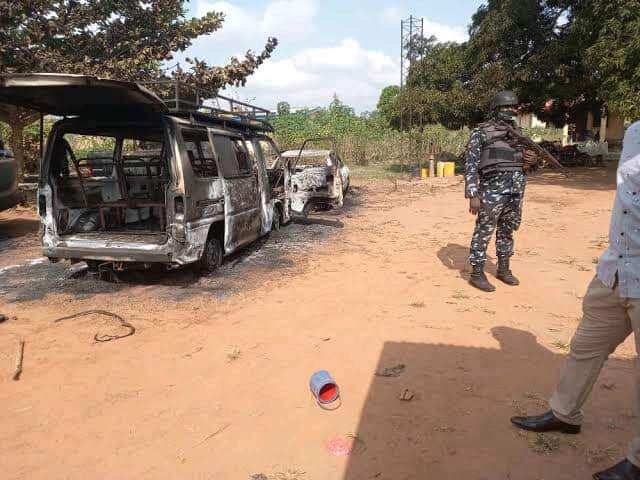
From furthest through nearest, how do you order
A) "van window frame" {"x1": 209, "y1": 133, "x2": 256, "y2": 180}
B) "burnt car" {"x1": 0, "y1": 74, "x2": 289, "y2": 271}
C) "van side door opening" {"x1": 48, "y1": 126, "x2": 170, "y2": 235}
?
1. "van window frame" {"x1": 209, "y1": 133, "x2": 256, "y2": 180}
2. "van side door opening" {"x1": 48, "y1": 126, "x2": 170, "y2": 235}
3. "burnt car" {"x1": 0, "y1": 74, "x2": 289, "y2": 271}

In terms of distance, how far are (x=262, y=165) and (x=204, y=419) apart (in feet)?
14.7

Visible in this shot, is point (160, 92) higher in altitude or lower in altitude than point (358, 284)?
higher

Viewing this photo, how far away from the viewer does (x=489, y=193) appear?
4.67 meters

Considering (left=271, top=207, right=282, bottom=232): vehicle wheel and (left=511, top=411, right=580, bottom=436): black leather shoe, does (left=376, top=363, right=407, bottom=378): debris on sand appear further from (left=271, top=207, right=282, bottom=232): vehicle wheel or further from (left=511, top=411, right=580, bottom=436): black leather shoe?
(left=271, top=207, right=282, bottom=232): vehicle wheel

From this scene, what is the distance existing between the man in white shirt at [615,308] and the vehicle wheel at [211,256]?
3783 mm

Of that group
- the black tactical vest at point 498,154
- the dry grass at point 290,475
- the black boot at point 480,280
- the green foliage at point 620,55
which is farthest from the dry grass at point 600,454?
the green foliage at point 620,55

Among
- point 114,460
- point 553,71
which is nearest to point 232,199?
point 114,460

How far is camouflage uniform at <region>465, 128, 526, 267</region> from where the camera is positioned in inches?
182

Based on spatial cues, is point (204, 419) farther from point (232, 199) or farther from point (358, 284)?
point (232, 199)

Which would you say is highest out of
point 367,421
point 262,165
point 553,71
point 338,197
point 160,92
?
point 553,71

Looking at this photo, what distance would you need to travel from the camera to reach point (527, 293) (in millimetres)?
4707

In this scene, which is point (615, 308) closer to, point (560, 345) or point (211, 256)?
point (560, 345)

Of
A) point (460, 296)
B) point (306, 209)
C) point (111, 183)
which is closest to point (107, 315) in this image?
point (111, 183)

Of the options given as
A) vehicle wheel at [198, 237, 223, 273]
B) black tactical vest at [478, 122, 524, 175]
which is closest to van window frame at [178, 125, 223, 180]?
vehicle wheel at [198, 237, 223, 273]
